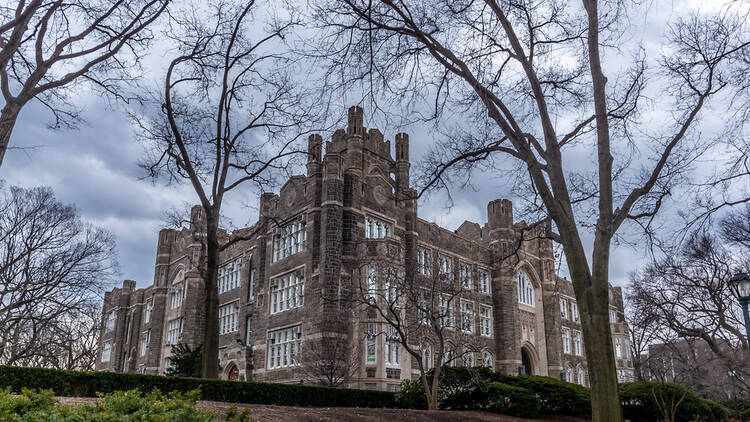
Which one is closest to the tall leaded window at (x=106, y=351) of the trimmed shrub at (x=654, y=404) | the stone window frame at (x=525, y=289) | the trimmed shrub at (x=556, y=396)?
the stone window frame at (x=525, y=289)

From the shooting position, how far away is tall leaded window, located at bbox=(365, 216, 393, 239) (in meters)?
26.6

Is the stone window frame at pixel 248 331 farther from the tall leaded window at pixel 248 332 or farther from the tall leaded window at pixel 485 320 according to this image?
the tall leaded window at pixel 485 320

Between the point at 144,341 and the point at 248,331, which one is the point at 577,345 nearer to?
the point at 248,331

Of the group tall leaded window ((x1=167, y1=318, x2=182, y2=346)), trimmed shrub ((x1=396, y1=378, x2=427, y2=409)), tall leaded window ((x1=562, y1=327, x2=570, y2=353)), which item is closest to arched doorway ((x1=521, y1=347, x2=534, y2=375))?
tall leaded window ((x1=562, y1=327, x2=570, y2=353))

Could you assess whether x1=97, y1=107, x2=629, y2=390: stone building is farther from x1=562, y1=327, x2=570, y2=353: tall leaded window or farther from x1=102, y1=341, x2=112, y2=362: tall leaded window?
x1=102, y1=341, x2=112, y2=362: tall leaded window

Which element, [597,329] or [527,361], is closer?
[597,329]

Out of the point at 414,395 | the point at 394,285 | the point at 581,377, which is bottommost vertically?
the point at 414,395

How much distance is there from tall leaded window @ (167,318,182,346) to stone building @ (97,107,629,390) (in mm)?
146

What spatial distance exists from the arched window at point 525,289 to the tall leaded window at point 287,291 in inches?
661

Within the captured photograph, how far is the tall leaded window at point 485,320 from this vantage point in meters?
33.5

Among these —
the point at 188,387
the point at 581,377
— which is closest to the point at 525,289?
the point at 581,377

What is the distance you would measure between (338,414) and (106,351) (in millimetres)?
47692

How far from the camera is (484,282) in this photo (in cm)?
3472

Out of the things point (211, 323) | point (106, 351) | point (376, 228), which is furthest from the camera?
point (106, 351)
